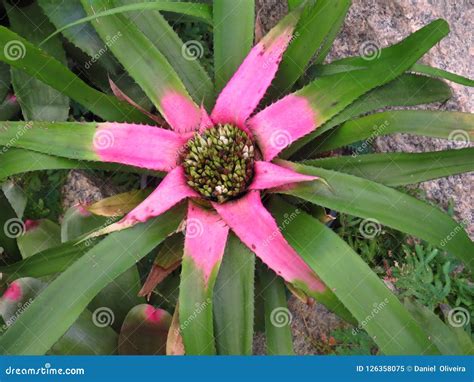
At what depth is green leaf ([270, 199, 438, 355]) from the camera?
1.49 meters

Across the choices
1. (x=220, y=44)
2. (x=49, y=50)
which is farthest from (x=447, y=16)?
(x=49, y=50)

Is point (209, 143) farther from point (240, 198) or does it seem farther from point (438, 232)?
point (438, 232)

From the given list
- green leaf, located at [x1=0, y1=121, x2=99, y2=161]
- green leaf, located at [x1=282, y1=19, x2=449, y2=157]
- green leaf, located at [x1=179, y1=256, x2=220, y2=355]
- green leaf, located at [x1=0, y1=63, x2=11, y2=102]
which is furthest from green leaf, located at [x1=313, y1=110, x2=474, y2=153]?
green leaf, located at [x1=0, y1=63, x2=11, y2=102]

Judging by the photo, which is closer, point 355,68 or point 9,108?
point 355,68

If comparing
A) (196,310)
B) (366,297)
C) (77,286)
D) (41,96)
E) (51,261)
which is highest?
(41,96)

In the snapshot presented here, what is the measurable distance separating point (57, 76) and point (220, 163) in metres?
0.52

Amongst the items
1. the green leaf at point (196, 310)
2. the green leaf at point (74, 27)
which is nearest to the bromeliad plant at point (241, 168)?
the green leaf at point (196, 310)

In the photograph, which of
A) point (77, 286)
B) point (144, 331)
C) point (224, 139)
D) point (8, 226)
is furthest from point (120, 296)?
point (224, 139)

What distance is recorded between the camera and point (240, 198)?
1.64 m

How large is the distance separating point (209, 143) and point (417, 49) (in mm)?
601

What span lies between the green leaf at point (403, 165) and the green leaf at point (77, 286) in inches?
19.6

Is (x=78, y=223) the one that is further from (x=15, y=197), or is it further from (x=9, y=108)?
(x=9, y=108)

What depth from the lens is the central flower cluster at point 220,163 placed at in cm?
163

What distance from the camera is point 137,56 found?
1.72 metres
